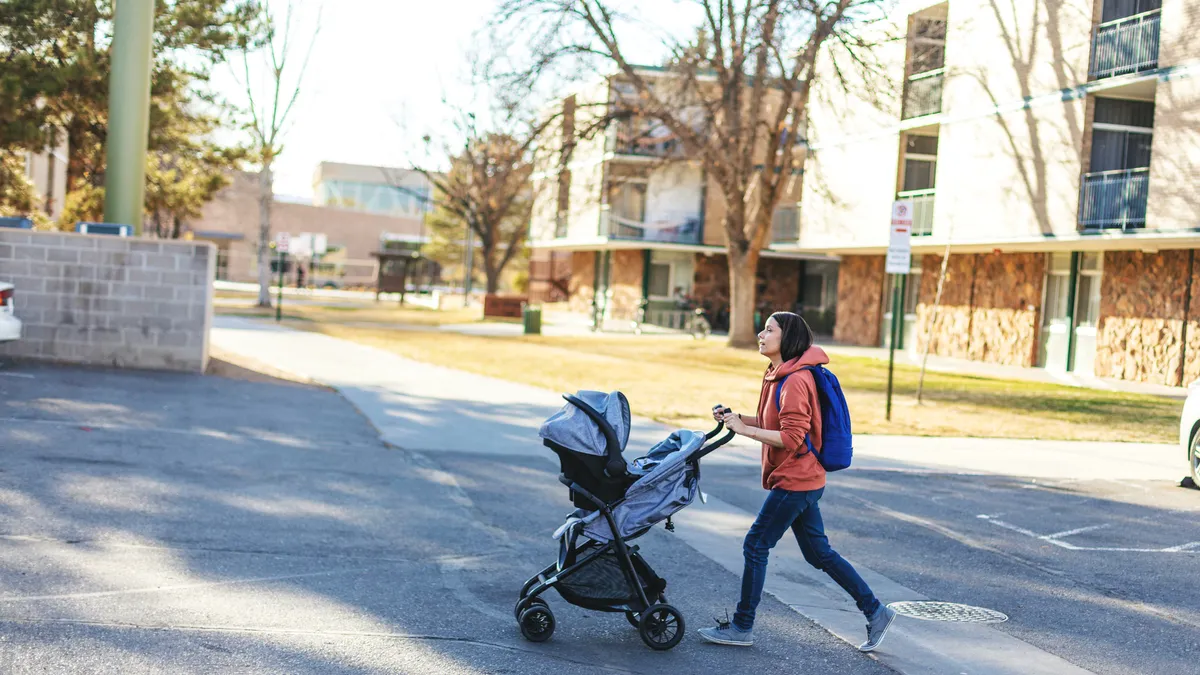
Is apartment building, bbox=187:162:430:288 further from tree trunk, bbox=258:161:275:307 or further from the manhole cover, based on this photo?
the manhole cover

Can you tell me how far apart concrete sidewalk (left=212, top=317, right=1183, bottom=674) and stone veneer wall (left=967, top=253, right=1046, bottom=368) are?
50.0ft

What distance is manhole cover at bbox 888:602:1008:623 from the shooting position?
636 cm

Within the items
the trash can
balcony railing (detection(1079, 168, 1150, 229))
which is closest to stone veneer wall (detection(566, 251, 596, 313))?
the trash can

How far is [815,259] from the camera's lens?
46.6 metres

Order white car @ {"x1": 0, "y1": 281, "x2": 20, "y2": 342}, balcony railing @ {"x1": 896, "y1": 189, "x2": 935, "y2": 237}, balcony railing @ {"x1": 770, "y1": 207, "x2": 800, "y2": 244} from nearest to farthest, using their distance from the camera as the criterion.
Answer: white car @ {"x1": 0, "y1": 281, "x2": 20, "y2": 342}
balcony railing @ {"x1": 896, "y1": 189, "x2": 935, "y2": 237}
balcony railing @ {"x1": 770, "y1": 207, "x2": 800, "y2": 244}

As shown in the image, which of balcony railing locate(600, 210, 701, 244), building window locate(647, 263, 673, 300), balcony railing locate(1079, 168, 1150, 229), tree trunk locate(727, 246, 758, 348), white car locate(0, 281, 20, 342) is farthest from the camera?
building window locate(647, 263, 673, 300)

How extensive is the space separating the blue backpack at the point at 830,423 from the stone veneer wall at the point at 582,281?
47951 mm

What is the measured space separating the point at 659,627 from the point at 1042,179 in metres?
23.3

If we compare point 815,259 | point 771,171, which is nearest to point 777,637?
point 771,171

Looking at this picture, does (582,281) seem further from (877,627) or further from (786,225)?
(877,627)

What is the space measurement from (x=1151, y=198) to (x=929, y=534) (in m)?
17.1

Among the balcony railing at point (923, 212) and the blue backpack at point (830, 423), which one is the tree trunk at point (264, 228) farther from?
the blue backpack at point (830, 423)

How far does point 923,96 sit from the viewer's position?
30.8 m

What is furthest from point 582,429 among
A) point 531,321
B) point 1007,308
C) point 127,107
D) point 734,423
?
point 531,321
